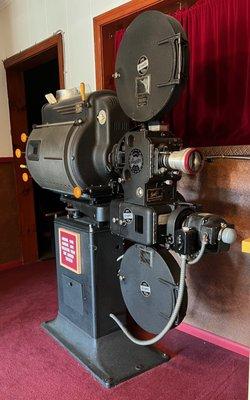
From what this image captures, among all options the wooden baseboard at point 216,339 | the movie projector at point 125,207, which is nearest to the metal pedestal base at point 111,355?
the movie projector at point 125,207

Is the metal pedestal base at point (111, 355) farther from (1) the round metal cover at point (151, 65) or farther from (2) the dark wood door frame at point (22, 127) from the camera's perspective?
(2) the dark wood door frame at point (22, 127)

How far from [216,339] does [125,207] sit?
1.06 metres

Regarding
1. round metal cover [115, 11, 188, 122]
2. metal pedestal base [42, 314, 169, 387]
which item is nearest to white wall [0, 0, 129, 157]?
round metal cover [115, 11, 188, 122]

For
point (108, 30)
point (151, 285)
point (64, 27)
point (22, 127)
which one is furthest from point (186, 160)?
point (22, 127)

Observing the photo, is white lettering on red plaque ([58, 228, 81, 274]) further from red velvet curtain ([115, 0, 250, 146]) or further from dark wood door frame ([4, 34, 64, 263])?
dark wood door frame ([4, 34, 64, 263])

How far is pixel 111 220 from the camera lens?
1.60m

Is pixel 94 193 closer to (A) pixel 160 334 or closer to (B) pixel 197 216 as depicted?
(B) pixel 197 216

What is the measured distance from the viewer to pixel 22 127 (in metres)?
3.49

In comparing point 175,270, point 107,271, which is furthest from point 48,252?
point 175,270

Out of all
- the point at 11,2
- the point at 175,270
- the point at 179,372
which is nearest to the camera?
the point at 175,270

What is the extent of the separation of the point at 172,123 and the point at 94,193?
70 cm

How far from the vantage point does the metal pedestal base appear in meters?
1.70

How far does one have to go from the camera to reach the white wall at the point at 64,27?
7.61 ft

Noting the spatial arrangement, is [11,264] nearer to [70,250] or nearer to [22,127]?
[22,127]
